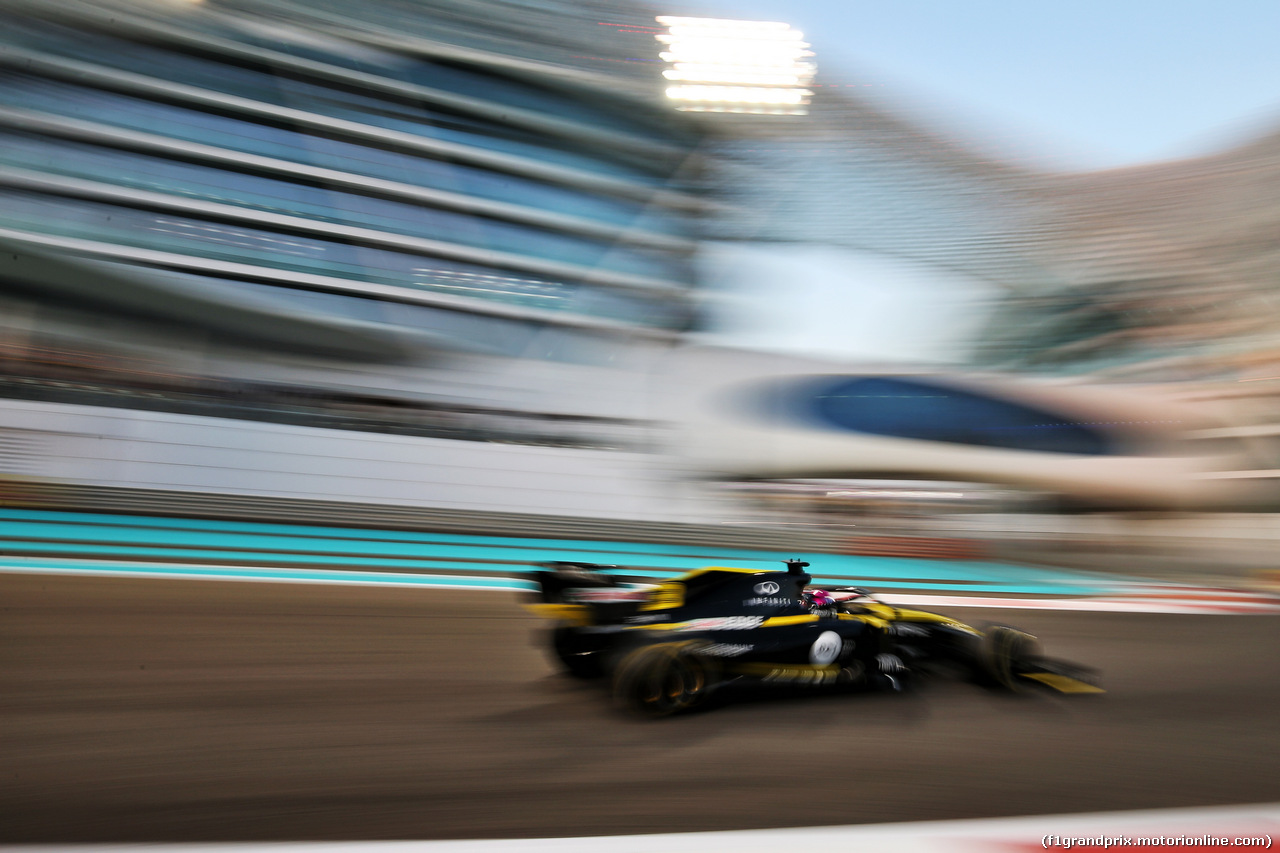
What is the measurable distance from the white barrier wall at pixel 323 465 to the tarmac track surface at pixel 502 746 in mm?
11894

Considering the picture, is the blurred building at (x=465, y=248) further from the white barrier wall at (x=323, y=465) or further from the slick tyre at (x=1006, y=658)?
the slick tyre at (x=1006, y=658)

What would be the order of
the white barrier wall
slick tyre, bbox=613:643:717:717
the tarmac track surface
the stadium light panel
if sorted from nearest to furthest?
the tarmac track surface
slick tyre, bbox=613:643:717:717
the white barrier wall
the stadium light panel

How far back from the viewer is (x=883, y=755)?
3.21 m

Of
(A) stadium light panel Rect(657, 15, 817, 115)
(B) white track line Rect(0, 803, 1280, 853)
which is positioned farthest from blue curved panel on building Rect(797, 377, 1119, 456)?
(B) white track line Rect(0, 803, 1280, 853)

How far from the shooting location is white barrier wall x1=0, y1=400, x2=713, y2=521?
15070 millimetres

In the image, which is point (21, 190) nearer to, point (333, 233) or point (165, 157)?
point (165, 157)

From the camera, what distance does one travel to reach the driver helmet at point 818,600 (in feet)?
13.0

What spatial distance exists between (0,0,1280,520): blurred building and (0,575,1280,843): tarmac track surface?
486 inches

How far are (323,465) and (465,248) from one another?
22.6 feet

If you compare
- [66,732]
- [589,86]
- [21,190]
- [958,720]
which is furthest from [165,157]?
[958,720]

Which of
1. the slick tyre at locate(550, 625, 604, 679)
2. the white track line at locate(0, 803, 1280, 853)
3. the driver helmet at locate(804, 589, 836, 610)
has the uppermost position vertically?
the driver helmet at locate(804, 589, 836, 610)

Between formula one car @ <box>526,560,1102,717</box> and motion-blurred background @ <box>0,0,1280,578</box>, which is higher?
motion-blurred background @ <box>0,0,1280,578</box>

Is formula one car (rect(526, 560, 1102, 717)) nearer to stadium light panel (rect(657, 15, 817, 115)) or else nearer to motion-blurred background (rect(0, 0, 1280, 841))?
motion-blurred background (rect(0, 0, 1280, 841))

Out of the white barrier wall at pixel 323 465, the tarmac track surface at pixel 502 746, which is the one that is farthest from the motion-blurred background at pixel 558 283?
the tarmac track surface at pixel 502 746
